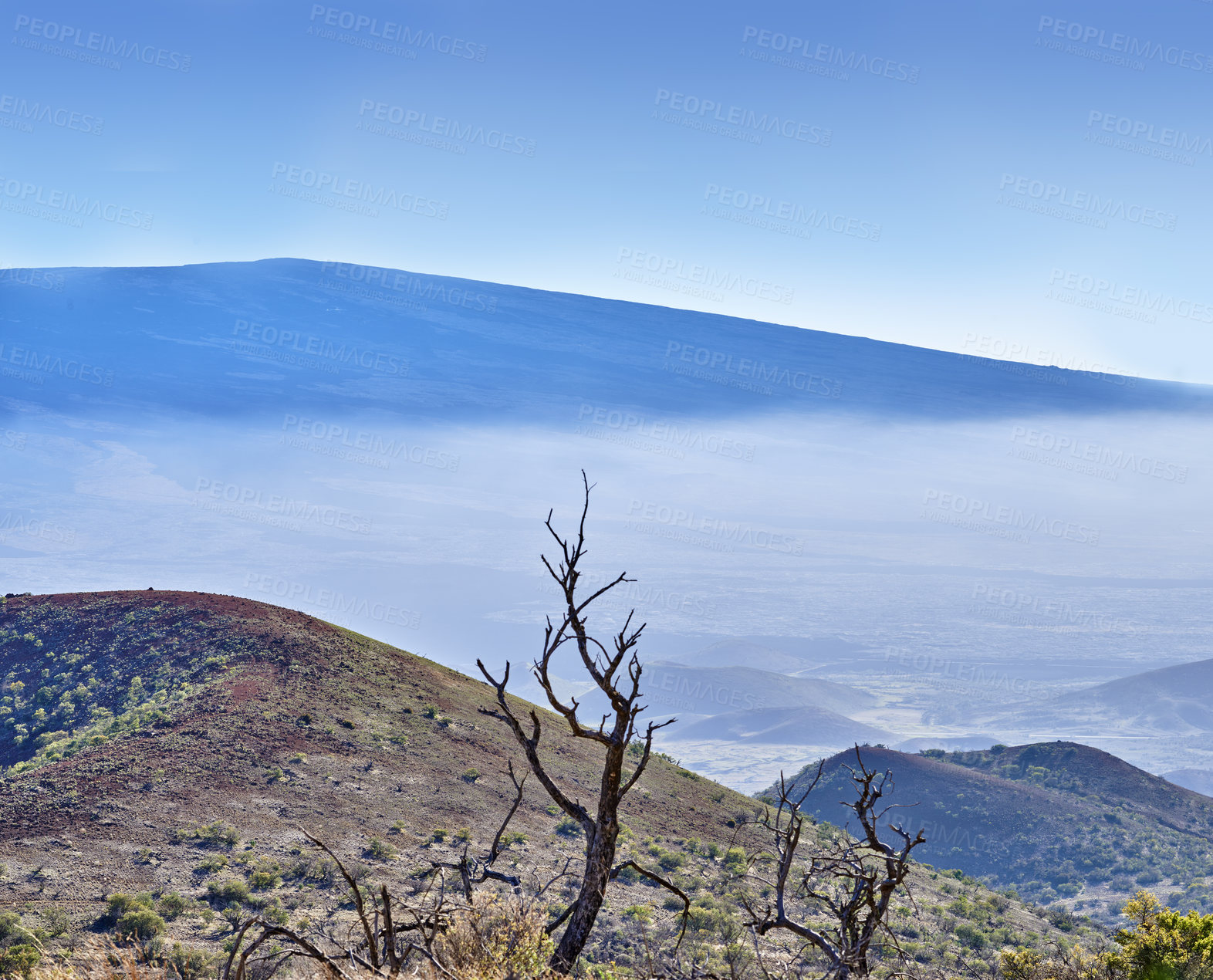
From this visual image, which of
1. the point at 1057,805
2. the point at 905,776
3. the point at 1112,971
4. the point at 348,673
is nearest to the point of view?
the point at 1112,971

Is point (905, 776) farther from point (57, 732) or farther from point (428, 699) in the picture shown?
point (57, 732)

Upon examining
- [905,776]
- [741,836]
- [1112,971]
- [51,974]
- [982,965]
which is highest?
[51,974]

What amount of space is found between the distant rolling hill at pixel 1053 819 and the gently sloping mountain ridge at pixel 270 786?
23908mm

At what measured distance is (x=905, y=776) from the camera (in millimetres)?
74938

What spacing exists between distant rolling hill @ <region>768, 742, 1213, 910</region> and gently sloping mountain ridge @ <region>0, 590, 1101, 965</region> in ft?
78.4

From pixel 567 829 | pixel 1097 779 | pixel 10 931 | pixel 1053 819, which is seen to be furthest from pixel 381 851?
pixel 1097 779

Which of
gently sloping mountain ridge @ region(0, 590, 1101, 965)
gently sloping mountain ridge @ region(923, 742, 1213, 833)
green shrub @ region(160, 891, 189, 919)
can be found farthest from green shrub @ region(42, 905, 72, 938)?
gently sloping mountain ridge @ region(923, 742, 1213, 833)

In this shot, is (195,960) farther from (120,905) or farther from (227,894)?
(227,894)

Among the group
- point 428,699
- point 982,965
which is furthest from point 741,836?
point 428,699

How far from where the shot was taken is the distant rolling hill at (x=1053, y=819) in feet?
176

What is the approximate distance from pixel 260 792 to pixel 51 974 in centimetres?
2286

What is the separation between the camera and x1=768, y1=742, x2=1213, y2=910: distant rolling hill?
53.7 meters

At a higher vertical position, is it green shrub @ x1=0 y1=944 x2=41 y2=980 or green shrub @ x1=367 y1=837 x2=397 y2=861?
green shrub @ x1=0 y1=944 x2=41 y2=980

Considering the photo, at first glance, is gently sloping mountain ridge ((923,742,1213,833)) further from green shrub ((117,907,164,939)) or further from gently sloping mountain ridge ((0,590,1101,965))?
green shrub ((117,907,164,939))
